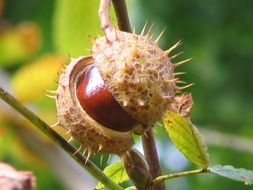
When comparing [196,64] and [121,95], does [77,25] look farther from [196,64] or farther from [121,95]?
[196,64]

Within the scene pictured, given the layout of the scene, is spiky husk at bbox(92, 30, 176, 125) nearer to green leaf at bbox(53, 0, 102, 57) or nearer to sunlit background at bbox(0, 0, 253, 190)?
green leaf at bbox(53, 0, 102, 57)

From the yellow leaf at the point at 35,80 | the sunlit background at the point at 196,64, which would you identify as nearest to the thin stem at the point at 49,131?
the yellow leaf at the point at 35,80

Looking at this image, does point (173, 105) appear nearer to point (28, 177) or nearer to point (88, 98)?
point (88, 98)

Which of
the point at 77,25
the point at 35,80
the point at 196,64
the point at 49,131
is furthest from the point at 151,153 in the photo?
the point at 196,64

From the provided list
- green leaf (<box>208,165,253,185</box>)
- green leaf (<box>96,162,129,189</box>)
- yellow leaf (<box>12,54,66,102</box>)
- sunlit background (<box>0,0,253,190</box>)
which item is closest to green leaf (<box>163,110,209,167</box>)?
green leaf (<box>208,165,253,185</box>)

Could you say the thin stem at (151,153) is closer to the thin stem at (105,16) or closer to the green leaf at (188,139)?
the green leaf at (188,139)
